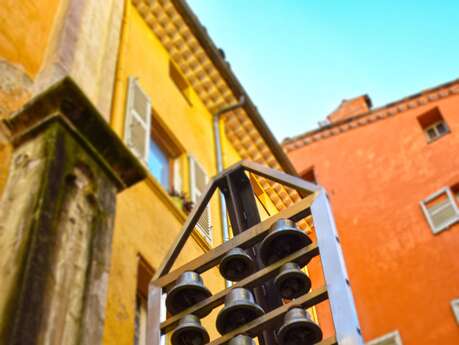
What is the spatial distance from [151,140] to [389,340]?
982cm

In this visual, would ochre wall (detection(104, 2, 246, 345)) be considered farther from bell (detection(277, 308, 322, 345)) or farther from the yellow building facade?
bell (detection(277, 308, 322, 345))

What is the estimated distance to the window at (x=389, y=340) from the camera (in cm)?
1773

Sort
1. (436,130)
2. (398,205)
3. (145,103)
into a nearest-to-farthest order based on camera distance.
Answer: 1. (145,103)
2. (398,205)
3. (436,130)

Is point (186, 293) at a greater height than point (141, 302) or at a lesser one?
lesser

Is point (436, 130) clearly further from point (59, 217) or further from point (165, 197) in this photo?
point (59, 217)

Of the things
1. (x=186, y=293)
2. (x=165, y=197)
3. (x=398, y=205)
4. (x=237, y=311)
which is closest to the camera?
(x=237, y=311)

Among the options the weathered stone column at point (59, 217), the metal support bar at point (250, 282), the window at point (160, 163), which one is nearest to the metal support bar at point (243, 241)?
the metal support bar at point (250, 282)

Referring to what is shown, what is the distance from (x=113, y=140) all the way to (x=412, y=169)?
16.7m

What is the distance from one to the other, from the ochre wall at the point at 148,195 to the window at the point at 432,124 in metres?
9.75

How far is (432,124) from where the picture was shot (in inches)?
857

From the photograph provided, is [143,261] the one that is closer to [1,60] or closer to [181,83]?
[1,60]

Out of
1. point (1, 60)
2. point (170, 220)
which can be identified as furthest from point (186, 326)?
point (170, 220)

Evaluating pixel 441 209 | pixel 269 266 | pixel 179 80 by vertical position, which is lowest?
pixel 269 266

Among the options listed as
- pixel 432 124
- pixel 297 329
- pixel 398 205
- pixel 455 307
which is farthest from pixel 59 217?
pixel 432 124
